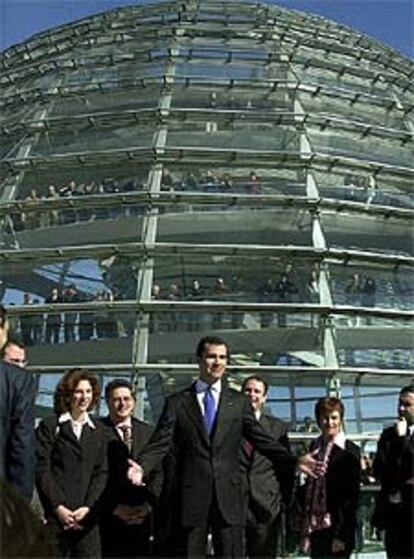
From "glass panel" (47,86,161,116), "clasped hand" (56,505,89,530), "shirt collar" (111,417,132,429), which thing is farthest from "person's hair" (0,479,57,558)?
"glass panel" (47,86,161,116)

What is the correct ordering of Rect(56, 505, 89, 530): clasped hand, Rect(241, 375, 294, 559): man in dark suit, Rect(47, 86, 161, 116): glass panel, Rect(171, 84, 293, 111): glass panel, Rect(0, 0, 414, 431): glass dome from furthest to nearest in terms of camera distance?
Rect(47, 86, 161, 116): glass panel
Rect(171, 84, 293, 111): glass panel
Rect(0, 0, 414, 431): glass dome
Rect(241, 375, 294, 559): man in dark suit
Rect(56, 505, 89, 530): clasped hand

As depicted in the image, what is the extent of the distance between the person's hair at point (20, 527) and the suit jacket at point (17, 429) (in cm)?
301

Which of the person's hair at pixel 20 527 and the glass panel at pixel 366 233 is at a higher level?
the glass panel at pixel 366 233

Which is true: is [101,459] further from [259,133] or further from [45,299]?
[259,133]

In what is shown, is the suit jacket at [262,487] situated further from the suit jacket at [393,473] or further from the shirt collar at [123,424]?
the shirt collar at [123,424]

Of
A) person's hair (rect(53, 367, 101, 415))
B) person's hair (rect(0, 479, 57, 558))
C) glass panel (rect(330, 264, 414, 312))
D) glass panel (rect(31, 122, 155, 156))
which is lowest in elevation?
person's hair (rect(0, 479, 57, 558))

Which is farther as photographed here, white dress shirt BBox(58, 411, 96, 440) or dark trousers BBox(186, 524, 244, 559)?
white dress shirt BBox(58, 411, 96, 440)

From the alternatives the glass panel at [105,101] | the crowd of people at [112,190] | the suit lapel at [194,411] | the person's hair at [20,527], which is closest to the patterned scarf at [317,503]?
the suit lapel at [194,411]

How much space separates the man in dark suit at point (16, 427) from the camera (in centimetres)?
421

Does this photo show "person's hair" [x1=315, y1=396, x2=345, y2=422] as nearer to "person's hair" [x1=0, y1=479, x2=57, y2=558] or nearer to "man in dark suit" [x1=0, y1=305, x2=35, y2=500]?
"man in dark suit" [x1=0, y1=305, x2=35, y2=500]

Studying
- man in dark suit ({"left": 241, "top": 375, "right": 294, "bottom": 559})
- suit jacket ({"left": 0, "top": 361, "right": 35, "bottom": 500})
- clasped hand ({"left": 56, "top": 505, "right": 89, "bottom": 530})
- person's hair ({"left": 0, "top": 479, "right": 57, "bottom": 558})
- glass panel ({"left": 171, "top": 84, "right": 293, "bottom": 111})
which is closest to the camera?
person's hair ({"left": 0, "top": 479, "right": 57, "bottom": 558})

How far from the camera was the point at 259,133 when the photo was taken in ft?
48.1

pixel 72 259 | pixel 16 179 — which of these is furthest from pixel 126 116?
pixel 72 259

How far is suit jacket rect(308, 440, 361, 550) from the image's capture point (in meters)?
5.38
